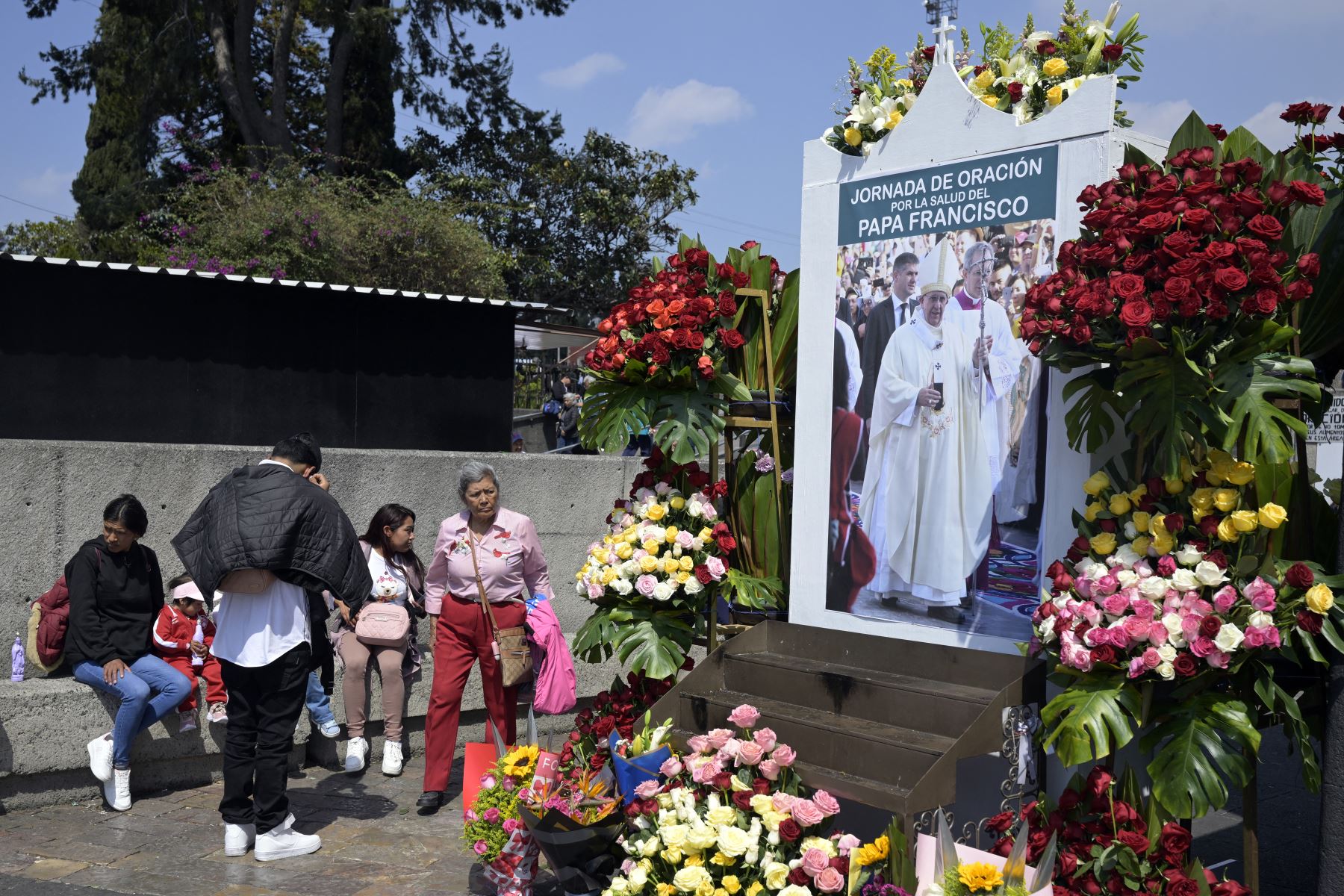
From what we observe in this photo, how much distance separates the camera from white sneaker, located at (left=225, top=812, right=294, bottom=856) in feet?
18.7

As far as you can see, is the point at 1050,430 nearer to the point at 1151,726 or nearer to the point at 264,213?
the point at 1151,726

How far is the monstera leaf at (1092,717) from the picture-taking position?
3.68m

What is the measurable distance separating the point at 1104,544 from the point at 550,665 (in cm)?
318

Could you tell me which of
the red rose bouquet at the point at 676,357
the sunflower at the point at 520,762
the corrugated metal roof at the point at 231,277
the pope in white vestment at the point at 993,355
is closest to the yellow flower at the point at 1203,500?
the pope in white vestment at the point at 993,355

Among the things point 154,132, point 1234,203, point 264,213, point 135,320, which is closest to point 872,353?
point 1234,203

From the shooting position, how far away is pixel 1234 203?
3.64m

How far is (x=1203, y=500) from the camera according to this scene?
3770 mm

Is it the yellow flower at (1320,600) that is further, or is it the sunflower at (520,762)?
the sunflower at (520,762)

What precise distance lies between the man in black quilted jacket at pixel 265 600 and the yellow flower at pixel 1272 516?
152 inches

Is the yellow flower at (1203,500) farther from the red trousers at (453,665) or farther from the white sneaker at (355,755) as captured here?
the white sneaker at (355,755)

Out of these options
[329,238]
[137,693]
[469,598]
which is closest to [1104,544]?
[469,598]

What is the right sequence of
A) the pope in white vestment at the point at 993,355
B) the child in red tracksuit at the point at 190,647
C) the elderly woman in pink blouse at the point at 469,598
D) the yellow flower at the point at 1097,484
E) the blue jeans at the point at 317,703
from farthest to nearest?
the blue jeans at the point at 317,703 → the child in red tracksuit at the point at 190,647 → the elderly woman in pink blouse at the point at 469,598 → the pope in white vestment at the point at 993,355 → the yellow flower at the point at 1097,484

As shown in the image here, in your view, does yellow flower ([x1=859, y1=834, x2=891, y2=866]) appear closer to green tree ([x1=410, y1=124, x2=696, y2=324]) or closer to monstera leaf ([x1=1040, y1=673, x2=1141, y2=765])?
monstera leaf ([x1=1040, y1=673, x2=1141, y2=765])

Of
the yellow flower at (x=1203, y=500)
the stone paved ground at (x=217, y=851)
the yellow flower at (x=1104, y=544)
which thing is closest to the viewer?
the yellow flower at (x=1203, y=500)
